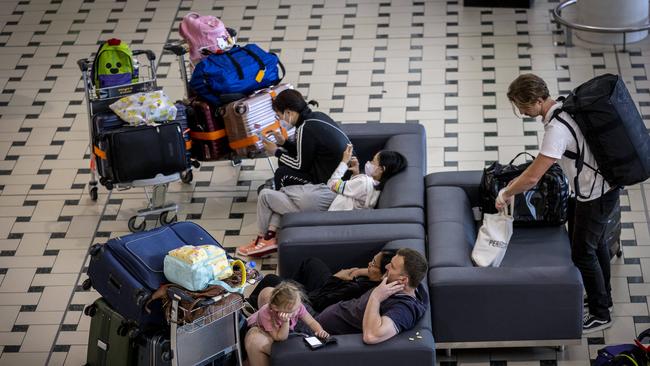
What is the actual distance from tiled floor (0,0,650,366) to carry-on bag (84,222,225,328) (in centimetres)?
111

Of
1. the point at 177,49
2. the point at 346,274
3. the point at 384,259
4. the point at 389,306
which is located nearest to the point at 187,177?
the point at 177,49

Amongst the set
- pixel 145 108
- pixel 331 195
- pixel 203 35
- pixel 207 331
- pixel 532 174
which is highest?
pixel 532 174

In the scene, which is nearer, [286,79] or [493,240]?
[493,240]

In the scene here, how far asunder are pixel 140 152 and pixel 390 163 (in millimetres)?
1743

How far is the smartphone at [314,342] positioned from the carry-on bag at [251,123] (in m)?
2.47

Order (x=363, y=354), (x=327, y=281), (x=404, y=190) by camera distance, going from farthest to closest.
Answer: (x=404, y=190), (x=327, y=281), (x=363, y=354)

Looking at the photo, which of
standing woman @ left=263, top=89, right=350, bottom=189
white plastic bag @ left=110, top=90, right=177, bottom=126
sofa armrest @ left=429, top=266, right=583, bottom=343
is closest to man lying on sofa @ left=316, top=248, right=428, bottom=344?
sofa armrest @ left=429, top=266, right=583, bottom=343

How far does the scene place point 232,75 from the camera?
28.2 ft

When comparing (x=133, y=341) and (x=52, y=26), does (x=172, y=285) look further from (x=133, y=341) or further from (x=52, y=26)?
(x=52, y=26)

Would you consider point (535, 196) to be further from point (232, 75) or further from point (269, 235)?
point (232, 75)

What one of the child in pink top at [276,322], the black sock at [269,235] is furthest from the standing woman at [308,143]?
the child in pink top at [276,322]

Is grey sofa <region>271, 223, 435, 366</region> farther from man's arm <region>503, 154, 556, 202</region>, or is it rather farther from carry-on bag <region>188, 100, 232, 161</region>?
carry-on bag <region>188, 100, 232, 161</region>

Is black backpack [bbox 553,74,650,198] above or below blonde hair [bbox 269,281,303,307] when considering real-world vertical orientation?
above

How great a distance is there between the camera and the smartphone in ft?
20.2
